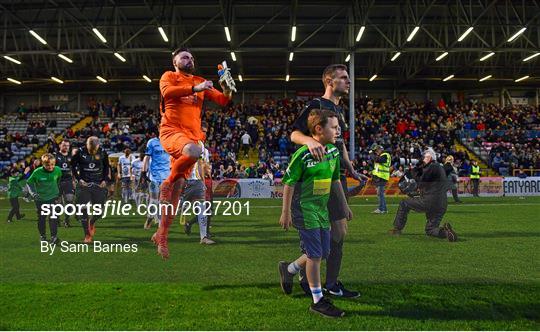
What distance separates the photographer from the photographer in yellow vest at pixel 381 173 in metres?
5.23

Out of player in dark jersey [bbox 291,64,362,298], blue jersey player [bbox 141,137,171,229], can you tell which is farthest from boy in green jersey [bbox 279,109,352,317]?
blue jersey player [bbox 141,137,171,229]

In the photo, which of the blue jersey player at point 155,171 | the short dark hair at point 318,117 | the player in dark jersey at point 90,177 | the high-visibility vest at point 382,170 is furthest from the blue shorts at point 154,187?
the high-visibility vest at point 382,170

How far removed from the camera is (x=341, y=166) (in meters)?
4.32

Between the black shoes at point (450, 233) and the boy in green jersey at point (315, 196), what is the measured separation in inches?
62.9

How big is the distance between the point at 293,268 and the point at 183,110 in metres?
1.76

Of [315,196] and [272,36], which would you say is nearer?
[315,196]

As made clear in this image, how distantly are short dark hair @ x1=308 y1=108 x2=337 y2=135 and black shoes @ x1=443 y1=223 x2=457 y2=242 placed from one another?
196 centimetres

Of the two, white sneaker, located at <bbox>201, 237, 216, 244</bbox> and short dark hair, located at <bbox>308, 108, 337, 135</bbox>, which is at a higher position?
short dark hair, located at <bbox>308, 108, 337, 135</bbox>

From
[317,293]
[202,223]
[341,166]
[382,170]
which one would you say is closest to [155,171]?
[202,223]

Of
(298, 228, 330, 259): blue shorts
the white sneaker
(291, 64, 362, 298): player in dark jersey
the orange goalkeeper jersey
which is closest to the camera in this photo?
the orange goalkeeper jersey

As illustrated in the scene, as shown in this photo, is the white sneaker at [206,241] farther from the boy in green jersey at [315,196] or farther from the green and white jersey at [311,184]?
the green and white jersey at [311,184]

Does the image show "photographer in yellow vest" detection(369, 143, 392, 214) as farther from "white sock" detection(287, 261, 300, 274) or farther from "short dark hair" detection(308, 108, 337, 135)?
"short dark hair" detection(308, 108, 337, 135)

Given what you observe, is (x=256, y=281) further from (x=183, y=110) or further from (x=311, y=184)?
(x=183, y=110)

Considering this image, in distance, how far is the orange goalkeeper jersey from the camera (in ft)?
12.9
